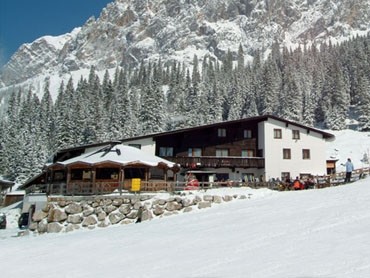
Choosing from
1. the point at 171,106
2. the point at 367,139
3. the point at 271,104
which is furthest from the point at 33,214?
the point at 171,106

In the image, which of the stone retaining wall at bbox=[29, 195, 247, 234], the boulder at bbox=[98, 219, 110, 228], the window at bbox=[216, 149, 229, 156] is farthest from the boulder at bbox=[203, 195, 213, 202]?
the window at bbox=[216, 149, 229, 156]

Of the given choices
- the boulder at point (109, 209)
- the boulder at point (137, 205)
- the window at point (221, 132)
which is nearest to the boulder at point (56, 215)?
the boulder at point (109, 209)

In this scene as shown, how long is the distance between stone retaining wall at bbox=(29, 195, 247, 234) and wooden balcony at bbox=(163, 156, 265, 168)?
14933 millimetres

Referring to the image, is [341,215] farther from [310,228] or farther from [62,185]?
[62,185]

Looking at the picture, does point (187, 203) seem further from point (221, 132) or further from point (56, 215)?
point (221, 132)

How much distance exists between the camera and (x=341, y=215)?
50.9ft

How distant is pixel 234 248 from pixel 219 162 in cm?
2921

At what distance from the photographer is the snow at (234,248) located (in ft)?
32.7

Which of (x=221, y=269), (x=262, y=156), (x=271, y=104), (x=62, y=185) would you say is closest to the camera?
(x=221, y=269)

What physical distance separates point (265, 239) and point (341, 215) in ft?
13.6

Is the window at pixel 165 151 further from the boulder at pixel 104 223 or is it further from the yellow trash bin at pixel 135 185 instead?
the boulder at pixel 104 223

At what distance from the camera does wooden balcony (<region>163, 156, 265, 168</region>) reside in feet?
133

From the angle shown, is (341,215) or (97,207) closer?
(341,215)

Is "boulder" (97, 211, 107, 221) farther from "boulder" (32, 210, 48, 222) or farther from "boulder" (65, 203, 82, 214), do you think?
"boulder" (32, 210, 48, 222)
